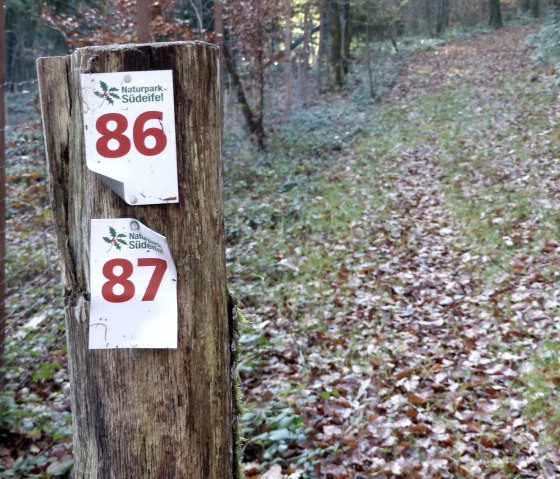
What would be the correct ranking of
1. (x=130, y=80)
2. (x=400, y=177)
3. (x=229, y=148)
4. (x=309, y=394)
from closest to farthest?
1. (x=130, y=80)
2. (x=309, y=394)
3. (x=400, y=177)
4. (x=229, y=148)

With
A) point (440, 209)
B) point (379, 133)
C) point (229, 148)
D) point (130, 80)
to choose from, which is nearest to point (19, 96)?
point (229, 148)

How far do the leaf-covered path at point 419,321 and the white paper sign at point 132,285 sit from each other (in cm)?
244

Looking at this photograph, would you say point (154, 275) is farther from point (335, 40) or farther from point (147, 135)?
point (335, 40)

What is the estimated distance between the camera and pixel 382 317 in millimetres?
6090

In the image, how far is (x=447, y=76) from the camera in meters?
22.2

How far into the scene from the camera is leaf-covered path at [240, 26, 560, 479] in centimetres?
392

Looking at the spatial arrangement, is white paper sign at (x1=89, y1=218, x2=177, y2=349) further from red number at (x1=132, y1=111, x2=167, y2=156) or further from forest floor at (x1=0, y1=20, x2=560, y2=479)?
forest floor at (x1=0, y1=20, x2=560, y2=479)

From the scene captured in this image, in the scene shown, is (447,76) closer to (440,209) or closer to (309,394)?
(440,209)

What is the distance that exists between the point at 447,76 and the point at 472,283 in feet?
58.0

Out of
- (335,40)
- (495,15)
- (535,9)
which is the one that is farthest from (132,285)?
(535,9)

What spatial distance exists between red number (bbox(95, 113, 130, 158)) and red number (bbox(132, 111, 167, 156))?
30 millimetres

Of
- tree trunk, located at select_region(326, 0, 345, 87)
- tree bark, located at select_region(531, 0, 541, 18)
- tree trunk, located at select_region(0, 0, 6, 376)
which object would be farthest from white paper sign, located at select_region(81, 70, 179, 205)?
tree bark, located at select_region(531, 0, 541, 18)

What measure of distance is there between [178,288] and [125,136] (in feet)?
1.49

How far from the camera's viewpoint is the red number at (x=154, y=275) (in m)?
1.57
